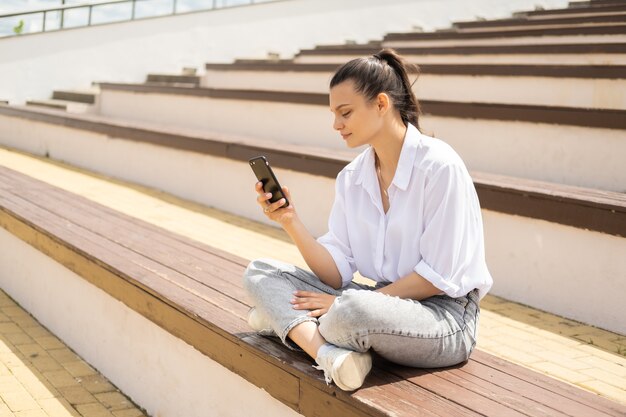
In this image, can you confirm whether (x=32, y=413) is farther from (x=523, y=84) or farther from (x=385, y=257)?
(x=523, y=84)

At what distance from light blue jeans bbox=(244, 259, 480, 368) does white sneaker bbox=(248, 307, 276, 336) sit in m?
0.03

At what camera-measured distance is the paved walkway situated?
276cm

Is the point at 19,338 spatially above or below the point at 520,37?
below

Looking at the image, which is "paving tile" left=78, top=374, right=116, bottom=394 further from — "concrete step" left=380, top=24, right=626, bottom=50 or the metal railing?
the metal railing

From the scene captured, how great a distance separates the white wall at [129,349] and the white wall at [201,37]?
20.0 ft

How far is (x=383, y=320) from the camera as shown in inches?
73.9

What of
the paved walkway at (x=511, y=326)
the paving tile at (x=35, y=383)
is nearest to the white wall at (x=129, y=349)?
the paving tile at (x=35, y=383)

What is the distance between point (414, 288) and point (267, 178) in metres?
0.57

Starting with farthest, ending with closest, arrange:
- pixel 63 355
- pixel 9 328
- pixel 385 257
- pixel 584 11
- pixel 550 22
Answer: pixel 584 11 < pixel 550 22 < pixel 9 328 < pixel 63 355 < pixel 385 257

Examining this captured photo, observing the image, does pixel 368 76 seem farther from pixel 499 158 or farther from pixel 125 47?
pixel 125 47

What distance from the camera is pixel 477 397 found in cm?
183

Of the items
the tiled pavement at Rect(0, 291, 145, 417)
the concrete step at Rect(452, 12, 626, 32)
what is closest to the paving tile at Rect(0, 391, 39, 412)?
the tiled pavement at Rect(0, 291, 145, 417)

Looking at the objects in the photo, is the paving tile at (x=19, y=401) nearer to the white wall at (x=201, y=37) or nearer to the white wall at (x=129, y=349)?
the white wall at (x=129, y=349)

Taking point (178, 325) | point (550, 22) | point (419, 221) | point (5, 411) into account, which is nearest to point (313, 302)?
point (419, 221)
